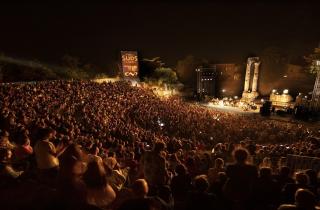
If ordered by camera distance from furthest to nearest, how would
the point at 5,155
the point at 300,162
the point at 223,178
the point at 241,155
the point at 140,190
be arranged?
the point at 300,162 < the point at 5,155 < the point at 223,178 < the point at 241,155 < the point at 140,190

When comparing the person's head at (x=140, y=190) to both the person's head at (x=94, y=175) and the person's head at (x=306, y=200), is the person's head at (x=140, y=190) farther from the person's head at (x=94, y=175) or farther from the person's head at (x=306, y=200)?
the person's head at (x=306, y=200)

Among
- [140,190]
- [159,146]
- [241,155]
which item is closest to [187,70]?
[159,146]

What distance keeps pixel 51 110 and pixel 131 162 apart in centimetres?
988

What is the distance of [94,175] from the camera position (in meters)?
3.77

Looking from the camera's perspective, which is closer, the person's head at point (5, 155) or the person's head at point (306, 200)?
the person's head at point (306, 200)

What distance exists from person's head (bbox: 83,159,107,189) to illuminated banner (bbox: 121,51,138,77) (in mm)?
38942

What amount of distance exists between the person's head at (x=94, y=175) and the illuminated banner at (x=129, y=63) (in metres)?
38.9

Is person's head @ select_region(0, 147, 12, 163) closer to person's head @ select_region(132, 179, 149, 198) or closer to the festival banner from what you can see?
person's head @ select_region(132, 179, 149, 198)

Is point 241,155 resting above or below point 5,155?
above

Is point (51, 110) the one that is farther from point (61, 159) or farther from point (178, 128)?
point (61, 159)

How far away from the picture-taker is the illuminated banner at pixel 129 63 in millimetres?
41906

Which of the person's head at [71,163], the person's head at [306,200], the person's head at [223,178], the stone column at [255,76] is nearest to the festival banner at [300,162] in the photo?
the person's head at [223,178]

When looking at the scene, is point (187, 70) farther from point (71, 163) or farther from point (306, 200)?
point (306, 200)

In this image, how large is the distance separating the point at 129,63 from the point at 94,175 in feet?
129
